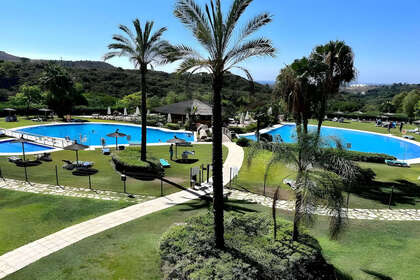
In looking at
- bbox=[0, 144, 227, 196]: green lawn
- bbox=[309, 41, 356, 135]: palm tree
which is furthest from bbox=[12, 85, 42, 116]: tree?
bbox=[309, 41, 356, 135]: palm tree

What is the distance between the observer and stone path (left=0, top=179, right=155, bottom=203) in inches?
586

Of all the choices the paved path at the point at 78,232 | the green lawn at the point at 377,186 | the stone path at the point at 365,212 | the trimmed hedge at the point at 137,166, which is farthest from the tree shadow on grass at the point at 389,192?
the trimmed hedge at the point at 137,166

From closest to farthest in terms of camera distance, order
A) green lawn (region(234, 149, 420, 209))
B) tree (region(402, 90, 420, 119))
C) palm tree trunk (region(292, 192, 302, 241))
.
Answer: palm tree trunk (region(292, 192, 302, 241))
green lawn (region(234, 149, 420, 209))
tree (region(402, 90, 420, 119))

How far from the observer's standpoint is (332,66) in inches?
751

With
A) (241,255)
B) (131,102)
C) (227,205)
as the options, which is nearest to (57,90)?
(131,102)

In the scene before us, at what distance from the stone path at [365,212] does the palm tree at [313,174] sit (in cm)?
488

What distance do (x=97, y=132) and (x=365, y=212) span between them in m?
38.0

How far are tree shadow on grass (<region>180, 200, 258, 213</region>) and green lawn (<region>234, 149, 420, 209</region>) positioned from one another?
5.98ft

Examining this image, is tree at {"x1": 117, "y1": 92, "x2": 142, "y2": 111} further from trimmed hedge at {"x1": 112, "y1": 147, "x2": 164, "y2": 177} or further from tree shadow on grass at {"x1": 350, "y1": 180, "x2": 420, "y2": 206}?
tree shadow on grass at {"x1": 350, "y1": 180, "x2": 420, "y2": 206}

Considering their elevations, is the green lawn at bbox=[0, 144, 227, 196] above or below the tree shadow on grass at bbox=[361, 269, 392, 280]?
above

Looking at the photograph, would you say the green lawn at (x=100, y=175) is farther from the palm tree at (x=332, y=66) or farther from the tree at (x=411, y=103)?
the tree at (x=411, y=103)

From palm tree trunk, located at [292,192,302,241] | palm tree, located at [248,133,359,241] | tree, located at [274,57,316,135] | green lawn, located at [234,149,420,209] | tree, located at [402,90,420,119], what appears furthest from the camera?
tree, located at [402,90,420,119]

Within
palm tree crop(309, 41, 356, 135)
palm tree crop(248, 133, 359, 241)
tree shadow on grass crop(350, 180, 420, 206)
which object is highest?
palm tree crop(309, 41, 356, 135)

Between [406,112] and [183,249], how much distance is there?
7578cm
